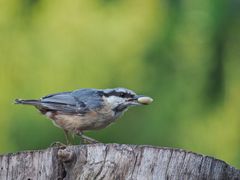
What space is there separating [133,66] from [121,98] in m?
1.18

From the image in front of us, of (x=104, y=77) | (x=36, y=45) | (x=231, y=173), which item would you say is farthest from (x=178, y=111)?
(x=231, y=173)

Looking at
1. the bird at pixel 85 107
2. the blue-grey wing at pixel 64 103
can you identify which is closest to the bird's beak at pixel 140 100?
the bird at pixel 85 107

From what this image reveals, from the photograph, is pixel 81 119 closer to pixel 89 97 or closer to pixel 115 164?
pixel 89 97

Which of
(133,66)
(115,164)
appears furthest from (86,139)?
(115,164)

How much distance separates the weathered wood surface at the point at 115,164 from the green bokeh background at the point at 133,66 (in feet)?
8.10

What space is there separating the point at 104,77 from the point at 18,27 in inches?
34.3

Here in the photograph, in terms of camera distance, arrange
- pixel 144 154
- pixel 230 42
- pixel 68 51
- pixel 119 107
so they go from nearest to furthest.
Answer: pixel 144 154, pixel 119 107, pixel 68 51, pixel 230 42

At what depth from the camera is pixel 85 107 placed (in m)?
5.38

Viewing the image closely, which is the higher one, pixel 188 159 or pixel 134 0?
pixel 134 0

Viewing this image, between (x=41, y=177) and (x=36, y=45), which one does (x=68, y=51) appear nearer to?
(x=36, y=45)

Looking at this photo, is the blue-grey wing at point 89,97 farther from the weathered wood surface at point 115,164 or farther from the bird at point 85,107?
the weathered wood surface at point 115,164

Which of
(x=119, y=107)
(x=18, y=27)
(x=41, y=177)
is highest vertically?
(x=18, y=27)

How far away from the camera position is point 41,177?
12.0 feet

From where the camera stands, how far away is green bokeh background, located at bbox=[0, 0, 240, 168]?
6.28 m
